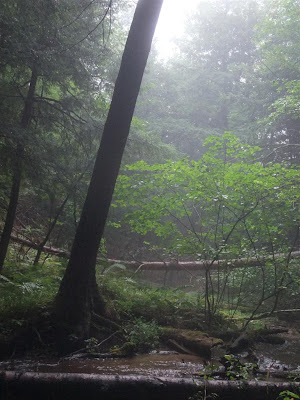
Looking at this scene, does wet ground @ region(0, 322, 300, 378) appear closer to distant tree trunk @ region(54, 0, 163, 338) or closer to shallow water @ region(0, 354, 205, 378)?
shallow water @ region(0, 354, 205, 378)

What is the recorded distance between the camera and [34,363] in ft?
14.4

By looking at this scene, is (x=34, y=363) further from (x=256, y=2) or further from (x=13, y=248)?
(x=256, y=2)

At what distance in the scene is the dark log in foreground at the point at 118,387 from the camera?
3.20 metres

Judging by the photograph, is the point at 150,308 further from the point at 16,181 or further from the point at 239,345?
the point at 16,181

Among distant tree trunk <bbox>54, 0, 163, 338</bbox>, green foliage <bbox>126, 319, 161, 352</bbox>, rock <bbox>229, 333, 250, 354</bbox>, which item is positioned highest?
distant tree trunk <bbox>54, 0, 163, 338</bbox>

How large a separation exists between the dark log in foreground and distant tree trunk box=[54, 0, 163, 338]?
6.08ft

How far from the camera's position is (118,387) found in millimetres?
3406

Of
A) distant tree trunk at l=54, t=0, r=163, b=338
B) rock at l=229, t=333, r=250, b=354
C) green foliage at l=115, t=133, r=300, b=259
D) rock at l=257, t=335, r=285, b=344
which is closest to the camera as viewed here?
distant tree trunk at l=54, t=0, r=163, b=338

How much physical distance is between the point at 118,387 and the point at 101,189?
2974 millimetres

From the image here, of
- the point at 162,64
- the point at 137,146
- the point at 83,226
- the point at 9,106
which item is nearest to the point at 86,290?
the point at 83,226

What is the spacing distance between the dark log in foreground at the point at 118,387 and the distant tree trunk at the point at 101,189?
185 cm

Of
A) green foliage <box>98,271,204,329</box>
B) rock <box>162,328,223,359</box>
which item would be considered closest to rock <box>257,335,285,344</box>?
green foliage <box>98,271,204,329</box>

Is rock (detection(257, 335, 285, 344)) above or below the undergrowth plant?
below

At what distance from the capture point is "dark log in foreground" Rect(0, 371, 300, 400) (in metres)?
3.20
